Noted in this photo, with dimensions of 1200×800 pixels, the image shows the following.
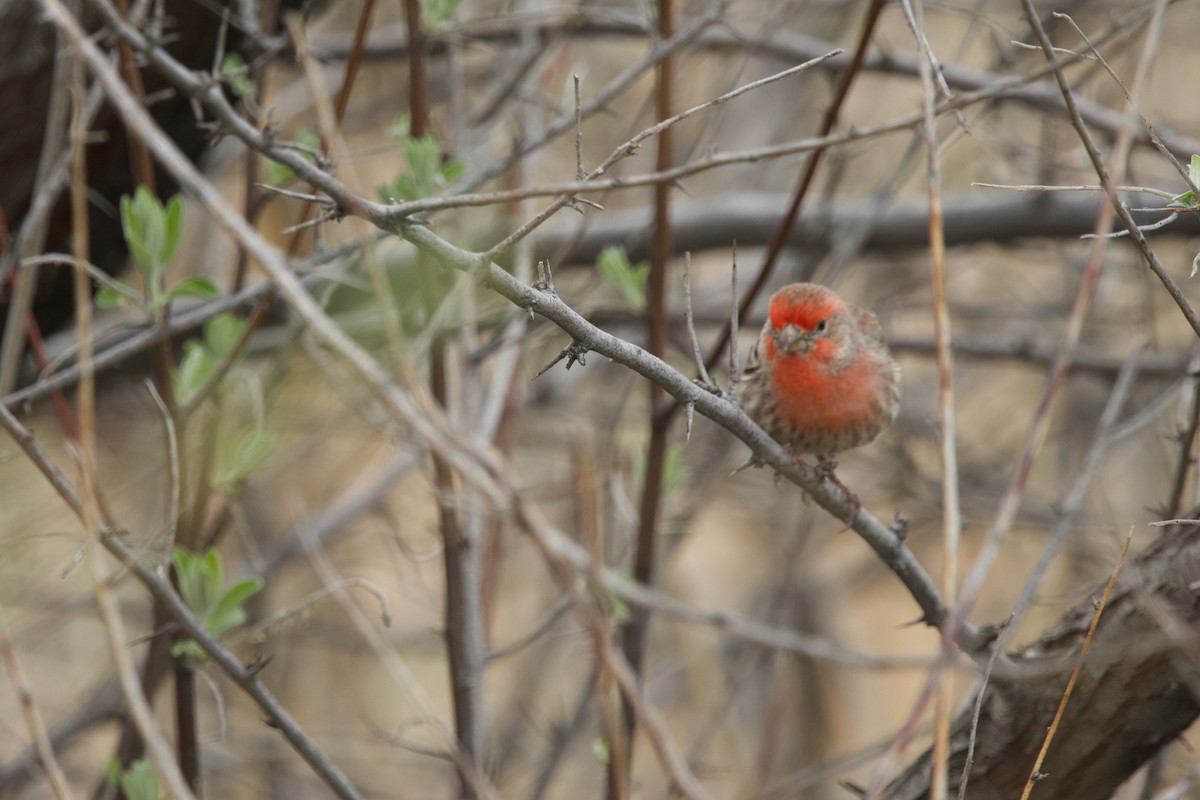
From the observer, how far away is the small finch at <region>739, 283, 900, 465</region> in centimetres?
453

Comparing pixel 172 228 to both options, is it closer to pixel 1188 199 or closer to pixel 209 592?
pixel 209 592

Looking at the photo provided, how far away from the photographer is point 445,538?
14.1 feet

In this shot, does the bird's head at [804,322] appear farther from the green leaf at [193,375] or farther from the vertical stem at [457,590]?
the green leaf at [193,375]

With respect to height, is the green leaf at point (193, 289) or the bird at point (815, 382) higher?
the bird at point (815, 382)

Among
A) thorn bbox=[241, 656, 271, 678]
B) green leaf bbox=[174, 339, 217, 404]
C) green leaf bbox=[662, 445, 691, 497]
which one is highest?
green leaf bbox=[662, 445, 691, 497]

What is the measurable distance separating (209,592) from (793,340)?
227cm

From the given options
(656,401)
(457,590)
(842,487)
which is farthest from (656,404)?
(457,590)

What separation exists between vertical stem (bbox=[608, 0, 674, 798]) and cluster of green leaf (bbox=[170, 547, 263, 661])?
154 centimetres

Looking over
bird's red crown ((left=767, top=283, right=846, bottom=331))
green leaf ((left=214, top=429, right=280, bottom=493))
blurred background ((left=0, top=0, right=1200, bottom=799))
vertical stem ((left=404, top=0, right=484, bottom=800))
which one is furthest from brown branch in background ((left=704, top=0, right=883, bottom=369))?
green leaf ((left=214, top=429, right=280, bottom=493))

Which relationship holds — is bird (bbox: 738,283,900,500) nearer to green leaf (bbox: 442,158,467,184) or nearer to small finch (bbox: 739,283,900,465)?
small finch (bbox: 739,283,900,465)

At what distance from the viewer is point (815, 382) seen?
4.52m

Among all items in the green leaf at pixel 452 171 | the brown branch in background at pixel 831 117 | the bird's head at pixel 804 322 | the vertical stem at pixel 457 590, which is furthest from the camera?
the bird's head at pixel 804 322

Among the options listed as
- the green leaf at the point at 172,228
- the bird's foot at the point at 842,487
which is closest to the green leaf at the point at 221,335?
the green leaf at the point at 172,228

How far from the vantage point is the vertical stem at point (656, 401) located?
4434 millimetres
